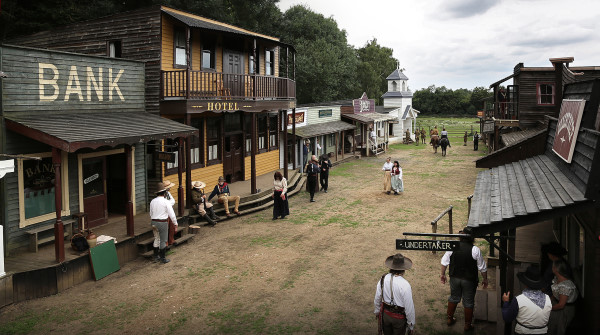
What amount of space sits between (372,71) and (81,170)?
56.5m

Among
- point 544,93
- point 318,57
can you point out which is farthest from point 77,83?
point 318,57

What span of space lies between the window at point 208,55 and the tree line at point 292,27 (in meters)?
15.2

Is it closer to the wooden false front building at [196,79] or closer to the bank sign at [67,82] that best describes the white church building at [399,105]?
the wooden false front building at [196,79]

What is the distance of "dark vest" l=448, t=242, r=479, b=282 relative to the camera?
24.2 feet

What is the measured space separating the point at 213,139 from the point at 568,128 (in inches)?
544

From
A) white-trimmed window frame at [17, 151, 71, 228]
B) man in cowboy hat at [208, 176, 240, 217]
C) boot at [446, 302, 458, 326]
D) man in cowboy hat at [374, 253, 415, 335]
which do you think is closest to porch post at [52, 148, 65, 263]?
white-trimmed window frame at [17, 151, 71, 228]

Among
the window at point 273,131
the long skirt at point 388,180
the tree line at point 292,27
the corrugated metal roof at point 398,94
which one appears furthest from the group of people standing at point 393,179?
the corrugated metal roof at point 398,94

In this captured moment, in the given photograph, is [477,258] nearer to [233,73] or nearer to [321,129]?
[233,73]

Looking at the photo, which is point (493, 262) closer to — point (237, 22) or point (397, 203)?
point (397, 203)

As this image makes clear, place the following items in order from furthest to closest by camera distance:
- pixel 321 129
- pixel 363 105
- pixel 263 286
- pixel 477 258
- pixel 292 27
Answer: pixel 292 27 < pixel 363 105 < pixel 321 129 < pixel 263 286 < pixel 477 258

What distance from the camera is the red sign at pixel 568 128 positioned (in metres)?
6.85

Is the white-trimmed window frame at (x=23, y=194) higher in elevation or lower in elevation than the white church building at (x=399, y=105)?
lower

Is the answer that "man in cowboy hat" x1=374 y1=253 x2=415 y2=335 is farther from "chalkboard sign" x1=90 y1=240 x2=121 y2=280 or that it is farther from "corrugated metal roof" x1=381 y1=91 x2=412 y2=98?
"corrugated metal roof" x1=381 y1=91 x2=412 y2=98

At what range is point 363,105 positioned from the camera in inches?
1411
